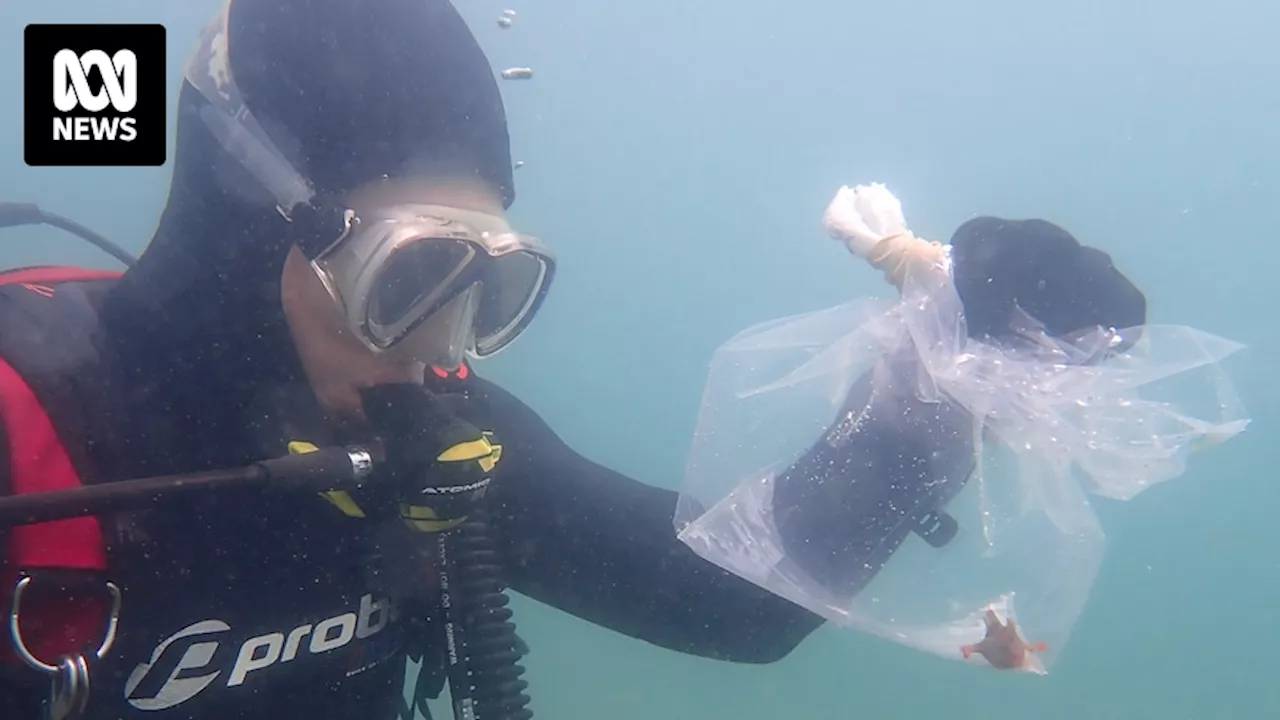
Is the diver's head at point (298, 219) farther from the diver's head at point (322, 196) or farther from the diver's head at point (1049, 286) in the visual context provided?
the diver's head at point (1049, 286)

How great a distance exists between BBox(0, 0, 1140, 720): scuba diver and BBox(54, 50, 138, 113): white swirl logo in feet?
3.91

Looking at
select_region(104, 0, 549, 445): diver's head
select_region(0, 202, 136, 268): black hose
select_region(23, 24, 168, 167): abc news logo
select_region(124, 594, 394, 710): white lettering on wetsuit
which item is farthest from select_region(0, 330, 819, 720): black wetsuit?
select_region(23, 24, 168, 167): abc news logo

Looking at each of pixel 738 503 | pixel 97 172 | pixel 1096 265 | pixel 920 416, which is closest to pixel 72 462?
pixel 738 503

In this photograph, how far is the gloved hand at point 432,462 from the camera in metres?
1.50

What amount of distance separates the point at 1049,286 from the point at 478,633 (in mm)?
1447

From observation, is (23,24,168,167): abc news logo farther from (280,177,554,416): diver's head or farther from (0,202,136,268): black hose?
(280,177,554,416): diver's head

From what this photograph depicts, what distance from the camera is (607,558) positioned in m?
2.21

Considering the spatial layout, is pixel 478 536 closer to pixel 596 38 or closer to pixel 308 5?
pixel 308 5

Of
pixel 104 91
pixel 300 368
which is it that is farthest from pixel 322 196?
pixel 104 91

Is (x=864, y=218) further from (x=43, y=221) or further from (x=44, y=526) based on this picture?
(x=43, y=221)

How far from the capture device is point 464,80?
1744 mm

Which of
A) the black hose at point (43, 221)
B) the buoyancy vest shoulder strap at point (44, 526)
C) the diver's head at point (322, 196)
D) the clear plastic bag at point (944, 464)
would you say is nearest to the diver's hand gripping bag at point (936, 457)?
the clear plastic bag at point (944, 464)

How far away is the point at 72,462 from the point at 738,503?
1.35 m

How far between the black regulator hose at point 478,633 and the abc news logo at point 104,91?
6.02 feet
